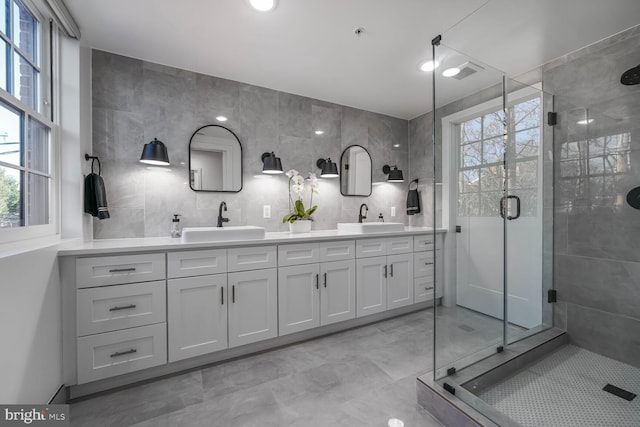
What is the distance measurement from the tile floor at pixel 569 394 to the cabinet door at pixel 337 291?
4.00 ft

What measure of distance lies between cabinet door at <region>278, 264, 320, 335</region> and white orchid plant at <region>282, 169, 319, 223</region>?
1.93 feet

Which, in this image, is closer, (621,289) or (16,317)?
(16,317)

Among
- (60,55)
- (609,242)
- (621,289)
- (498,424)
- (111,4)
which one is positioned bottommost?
(498,424)

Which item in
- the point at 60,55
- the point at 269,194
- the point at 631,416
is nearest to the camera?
the point at 631,416

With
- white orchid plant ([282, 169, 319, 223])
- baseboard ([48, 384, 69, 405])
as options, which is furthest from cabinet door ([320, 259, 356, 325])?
baseboard ([48, 384, 69, 405])

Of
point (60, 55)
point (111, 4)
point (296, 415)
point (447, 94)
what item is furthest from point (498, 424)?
point (60, 55)

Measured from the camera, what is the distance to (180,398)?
1.65 meters

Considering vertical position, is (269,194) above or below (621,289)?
above

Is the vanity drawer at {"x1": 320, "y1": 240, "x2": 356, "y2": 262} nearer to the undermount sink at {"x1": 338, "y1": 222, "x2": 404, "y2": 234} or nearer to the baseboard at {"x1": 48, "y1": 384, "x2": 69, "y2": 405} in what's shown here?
the undermount sink at {"x1": 338, "y1": 222, "x2": 404, "y2": 234}

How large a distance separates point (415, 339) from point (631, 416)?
127 cm

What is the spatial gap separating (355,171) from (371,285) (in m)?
1.40

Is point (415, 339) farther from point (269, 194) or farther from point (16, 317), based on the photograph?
point (16, 317)

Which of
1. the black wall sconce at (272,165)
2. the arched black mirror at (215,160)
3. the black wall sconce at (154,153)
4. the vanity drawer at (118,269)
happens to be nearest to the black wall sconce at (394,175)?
the black wall sconce at (272,165)

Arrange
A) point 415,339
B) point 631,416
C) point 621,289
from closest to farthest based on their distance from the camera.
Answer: point 631,416 → point 621,289 → point 415,339
